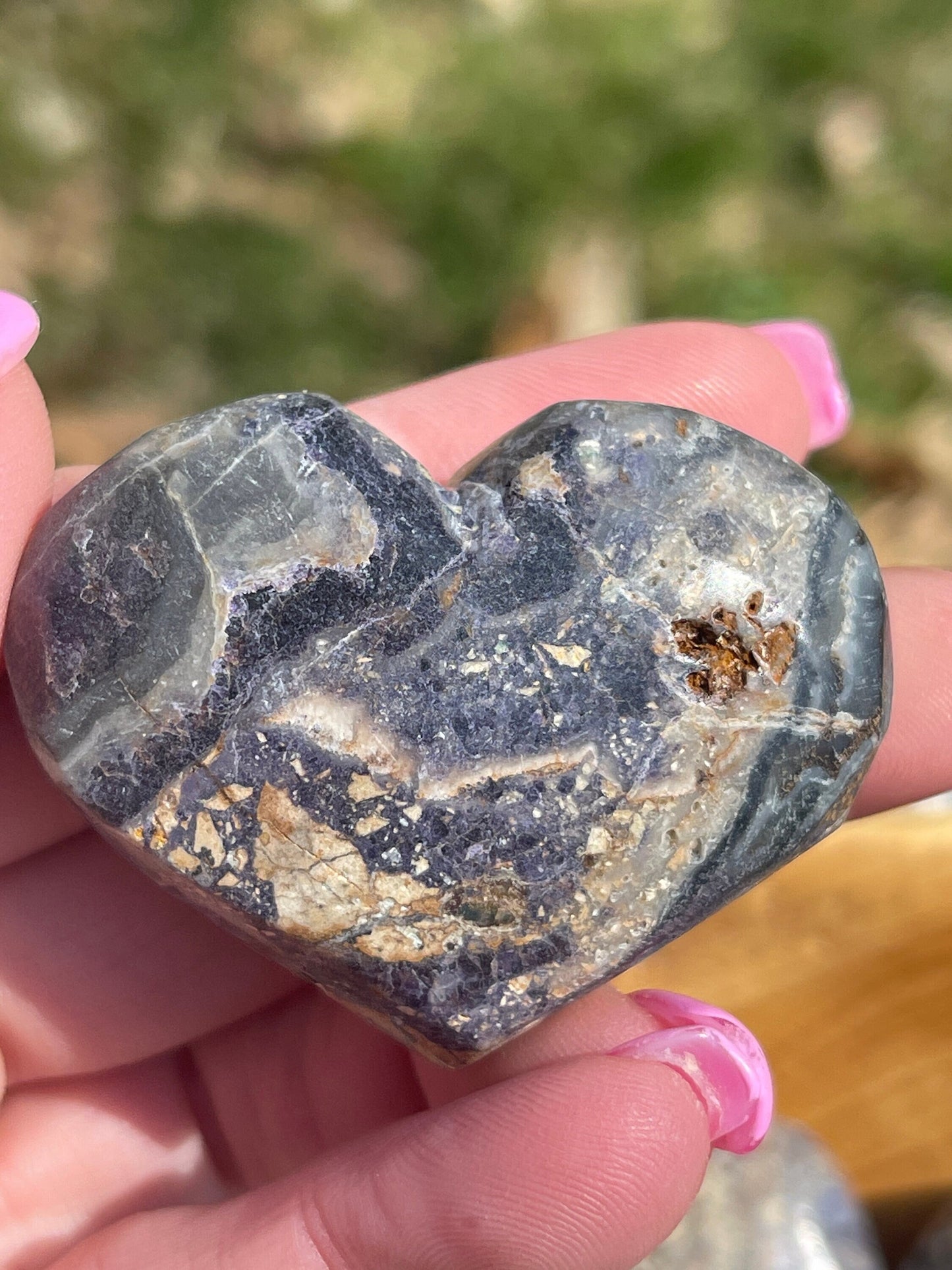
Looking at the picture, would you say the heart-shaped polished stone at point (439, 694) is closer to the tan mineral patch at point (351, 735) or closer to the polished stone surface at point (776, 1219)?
the tan mineral patch at point (351, 735)

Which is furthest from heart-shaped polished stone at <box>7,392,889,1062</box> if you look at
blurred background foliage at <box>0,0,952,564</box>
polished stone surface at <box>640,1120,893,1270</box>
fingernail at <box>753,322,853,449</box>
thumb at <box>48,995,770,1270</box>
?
blurred background foliage at <box>0,0,952,564</box>

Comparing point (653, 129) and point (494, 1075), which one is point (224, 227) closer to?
point (653, 129)

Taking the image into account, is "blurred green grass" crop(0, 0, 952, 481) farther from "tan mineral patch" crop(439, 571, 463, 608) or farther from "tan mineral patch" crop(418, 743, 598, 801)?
"tan mineral patch" crop(418, 743, 598, 801)

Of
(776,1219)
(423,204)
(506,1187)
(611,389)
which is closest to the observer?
(506,1187)

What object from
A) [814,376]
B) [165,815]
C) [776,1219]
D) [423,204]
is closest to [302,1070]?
[165,815]

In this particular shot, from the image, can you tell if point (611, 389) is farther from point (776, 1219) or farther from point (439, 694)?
point (776, 1219)

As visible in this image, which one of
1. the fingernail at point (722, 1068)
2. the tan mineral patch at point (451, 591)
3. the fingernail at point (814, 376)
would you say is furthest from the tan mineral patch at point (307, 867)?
the fingernail at point (814, 376)
